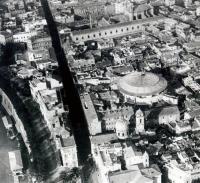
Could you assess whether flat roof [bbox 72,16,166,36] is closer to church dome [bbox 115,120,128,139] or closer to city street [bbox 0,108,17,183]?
city street [bbox 0,108,17,183]

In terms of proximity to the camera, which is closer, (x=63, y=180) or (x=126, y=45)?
(x=63, y=180)

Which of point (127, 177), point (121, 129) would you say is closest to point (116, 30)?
point (121, 129)

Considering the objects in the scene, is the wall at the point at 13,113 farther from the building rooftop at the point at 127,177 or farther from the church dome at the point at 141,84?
the church dome at the point at 141,84

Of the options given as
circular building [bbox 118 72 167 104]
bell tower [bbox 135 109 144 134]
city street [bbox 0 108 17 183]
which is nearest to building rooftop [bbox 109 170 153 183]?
bell tower [bbox 135 109 144 134]

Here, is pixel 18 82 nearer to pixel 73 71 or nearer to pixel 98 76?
pixel 73 71

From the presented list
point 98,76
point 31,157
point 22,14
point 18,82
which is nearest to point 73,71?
point 98,76

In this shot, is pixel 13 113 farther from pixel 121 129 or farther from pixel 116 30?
pixel 116 30

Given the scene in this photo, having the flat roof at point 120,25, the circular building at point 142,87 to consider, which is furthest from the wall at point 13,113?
the flat roof at point 120,25

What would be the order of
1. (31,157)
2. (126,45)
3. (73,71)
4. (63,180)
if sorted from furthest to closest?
1. (126,45)
2. (73,71)
3. (31,157)
4. (63,180)
